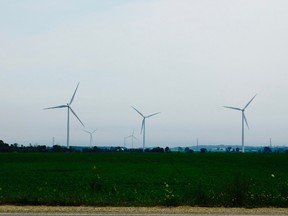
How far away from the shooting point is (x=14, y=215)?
1352 centimetres

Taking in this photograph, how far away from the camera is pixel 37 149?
14988 centimetres

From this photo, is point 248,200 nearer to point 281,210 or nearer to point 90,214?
point 281,210

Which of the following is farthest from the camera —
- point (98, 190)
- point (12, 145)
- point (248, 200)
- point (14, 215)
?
point (12, 145)

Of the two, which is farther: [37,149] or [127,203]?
[37,149]

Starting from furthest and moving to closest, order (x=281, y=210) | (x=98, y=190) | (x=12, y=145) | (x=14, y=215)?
(x=12, y=145)
(x=98, y=190)
(x=281, y=210)
(x=14, y=215)

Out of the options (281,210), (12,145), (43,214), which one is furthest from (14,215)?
(12,145)

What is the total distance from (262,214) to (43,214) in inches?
235

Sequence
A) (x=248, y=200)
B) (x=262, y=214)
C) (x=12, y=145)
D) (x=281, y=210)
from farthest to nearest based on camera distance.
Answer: (x=12, y=145) < (x=248, y=200) < (x=281, y=210) < (x=262, y=214)

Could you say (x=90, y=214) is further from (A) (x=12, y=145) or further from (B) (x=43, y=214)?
(A) (x=12, y=145)

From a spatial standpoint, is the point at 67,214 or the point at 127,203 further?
the point at 127,203

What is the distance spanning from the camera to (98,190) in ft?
73.3

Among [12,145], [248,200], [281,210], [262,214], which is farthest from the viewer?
[12,145]

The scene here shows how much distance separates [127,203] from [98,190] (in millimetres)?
5383

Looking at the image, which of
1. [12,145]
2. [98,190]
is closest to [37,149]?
[12,145]
